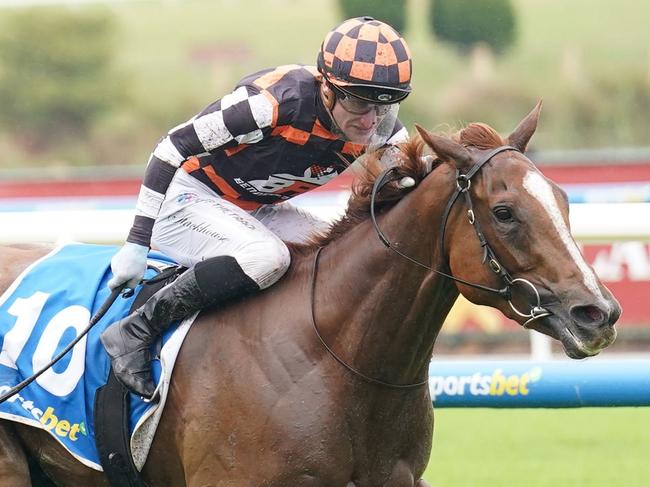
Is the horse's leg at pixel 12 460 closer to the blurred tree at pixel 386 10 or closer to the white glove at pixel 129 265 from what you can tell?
the white glove at pixel 129 265

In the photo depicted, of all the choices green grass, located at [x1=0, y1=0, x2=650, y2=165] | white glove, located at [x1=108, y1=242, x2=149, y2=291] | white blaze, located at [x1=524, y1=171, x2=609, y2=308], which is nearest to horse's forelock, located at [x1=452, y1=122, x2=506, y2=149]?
white blaze, located at [x1=524, y1=171, x2=609, y2=308]

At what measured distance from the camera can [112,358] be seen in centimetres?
424

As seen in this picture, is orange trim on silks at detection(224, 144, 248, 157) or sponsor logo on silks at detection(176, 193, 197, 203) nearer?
orange trim on silks at detection(224, 144, 248, 157)

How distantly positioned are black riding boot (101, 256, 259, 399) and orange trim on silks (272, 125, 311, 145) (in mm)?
499

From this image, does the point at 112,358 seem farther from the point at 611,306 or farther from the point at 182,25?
the point at 182,25

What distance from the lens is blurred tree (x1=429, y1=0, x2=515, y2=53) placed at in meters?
23.8

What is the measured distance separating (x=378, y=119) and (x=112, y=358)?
4.25ft

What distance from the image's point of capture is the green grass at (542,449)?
21.0ft

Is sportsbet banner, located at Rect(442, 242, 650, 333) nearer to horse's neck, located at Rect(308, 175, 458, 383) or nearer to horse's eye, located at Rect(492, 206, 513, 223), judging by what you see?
horse's neck, located at Rect(308, 175, 458, 383)

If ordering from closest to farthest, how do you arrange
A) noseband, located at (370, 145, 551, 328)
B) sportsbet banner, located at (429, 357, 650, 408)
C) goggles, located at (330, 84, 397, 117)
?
noseband, located at (370, 145, 551, 328) → goggles, located at (330, 84, 397, 117) → sportsbet banner, located at (429, 357, 650, 408)

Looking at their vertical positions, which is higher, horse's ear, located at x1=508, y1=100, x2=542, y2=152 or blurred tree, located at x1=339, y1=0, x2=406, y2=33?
horse's ear, located at x1=508, y1=100, x2=542, y2=152

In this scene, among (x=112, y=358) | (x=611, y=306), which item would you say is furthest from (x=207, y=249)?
(x=611, y=306)

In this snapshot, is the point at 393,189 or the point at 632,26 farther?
the point at 632,26

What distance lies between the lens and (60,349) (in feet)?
14.5
